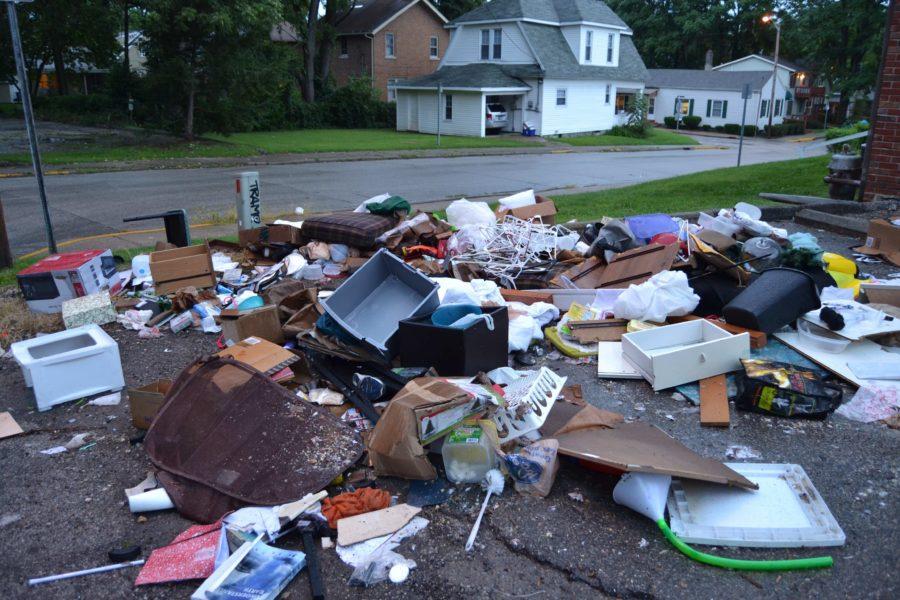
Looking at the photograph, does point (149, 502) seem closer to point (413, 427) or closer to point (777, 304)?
point (413, 427)

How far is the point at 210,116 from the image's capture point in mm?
22859

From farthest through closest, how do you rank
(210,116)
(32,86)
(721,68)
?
(721,68) → (32,86) → (210,116)

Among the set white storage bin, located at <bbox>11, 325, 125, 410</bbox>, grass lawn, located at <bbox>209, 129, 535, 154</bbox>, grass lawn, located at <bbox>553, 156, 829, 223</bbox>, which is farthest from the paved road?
white storage bin, located at <bbox>11, 325, 125, 410</bbox>

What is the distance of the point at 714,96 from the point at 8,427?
53.0 metres

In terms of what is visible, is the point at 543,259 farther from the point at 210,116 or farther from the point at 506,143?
the point at 506,143

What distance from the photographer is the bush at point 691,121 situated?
164 ft

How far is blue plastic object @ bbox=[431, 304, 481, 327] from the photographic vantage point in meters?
4.93

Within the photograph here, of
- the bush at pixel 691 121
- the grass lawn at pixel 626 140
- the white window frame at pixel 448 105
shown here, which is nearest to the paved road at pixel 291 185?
the grass lawn at pixel 626 140

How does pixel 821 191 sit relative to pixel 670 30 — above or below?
below

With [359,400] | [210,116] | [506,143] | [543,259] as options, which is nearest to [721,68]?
[506,143]

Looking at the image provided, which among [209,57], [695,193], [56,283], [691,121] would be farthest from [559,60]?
[56,283]

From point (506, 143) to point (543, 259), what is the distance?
2290cm

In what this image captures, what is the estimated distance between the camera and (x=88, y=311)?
5895mm

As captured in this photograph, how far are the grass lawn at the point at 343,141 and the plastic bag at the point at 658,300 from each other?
1878cm
